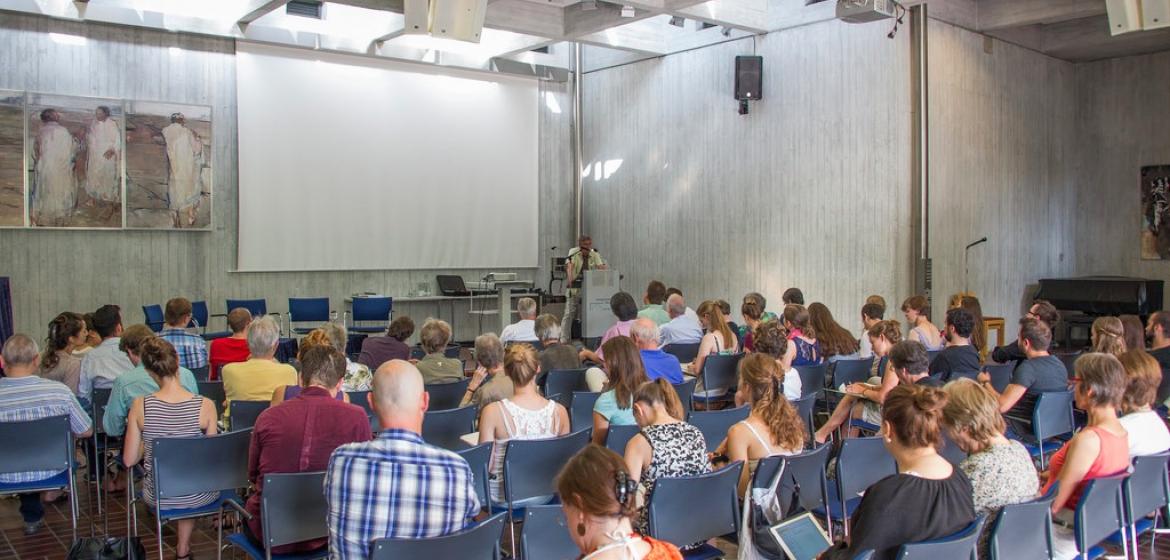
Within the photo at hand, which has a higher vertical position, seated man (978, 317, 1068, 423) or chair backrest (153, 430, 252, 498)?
seated man (978, 317, 1068, 423)

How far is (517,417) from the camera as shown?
4406 millimetres

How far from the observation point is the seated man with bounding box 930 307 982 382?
595cm

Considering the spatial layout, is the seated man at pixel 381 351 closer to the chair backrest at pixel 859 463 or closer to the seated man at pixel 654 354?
the seated man at pixel 654 354

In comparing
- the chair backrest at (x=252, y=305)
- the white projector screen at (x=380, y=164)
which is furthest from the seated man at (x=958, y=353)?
the white projector screen at (x=380, y=164)

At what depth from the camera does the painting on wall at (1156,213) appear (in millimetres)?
13953

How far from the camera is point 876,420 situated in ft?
18.7

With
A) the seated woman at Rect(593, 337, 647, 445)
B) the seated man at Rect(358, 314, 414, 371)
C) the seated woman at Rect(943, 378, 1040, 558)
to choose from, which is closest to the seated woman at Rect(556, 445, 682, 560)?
the seated woman at Rect(943, 378, 1040, 558)

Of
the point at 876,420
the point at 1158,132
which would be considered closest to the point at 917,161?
the point at 1158,132

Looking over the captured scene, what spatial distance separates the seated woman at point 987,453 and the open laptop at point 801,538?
77 centimetres

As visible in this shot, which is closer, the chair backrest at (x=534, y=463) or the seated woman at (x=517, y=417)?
the chair backrest at (x=534, y=463)

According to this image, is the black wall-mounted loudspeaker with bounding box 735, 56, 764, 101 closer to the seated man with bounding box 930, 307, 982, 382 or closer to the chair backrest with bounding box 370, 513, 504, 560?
the seated man with bounding box 930, 307, 982, 382

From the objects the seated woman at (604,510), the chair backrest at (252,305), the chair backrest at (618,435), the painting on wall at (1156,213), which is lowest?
the chair backrest at (618,435)

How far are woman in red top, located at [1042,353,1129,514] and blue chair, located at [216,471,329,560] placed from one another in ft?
9.21

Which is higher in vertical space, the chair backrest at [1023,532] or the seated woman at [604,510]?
the seated woman at [604,510]
